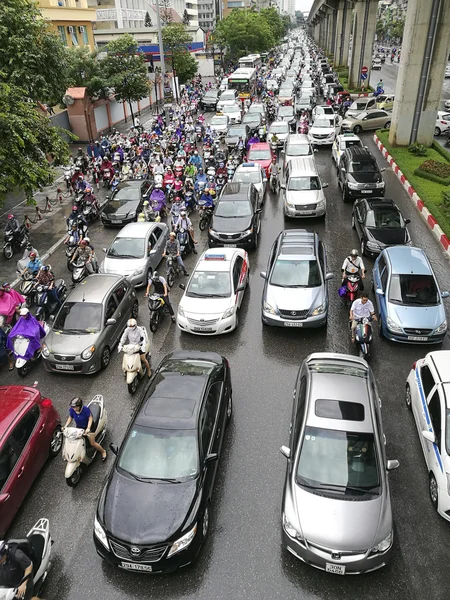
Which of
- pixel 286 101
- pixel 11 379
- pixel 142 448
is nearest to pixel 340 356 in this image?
pixel 142 448

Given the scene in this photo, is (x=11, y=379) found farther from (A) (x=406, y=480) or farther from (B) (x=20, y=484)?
(A) (x=406, y=480)

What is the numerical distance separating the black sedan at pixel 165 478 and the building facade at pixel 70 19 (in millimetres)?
41964

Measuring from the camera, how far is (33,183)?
1598cm

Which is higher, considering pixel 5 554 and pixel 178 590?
pixel 5 554

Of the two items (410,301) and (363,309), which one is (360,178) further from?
(363,309)

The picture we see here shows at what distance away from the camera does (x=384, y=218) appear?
14805 millimetres

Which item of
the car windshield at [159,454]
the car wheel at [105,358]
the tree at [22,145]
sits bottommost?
the car wheel at [105,358]

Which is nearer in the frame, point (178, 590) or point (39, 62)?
point (178, 590)

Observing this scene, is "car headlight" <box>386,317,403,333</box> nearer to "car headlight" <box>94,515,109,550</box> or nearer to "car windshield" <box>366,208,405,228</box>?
"car windshield" <box>366,208,405,228</box>

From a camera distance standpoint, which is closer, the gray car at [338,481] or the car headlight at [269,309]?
the gray car at [338,481]

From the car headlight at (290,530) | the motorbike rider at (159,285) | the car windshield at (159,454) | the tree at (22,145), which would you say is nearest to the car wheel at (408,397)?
the car headlight at (290,530)

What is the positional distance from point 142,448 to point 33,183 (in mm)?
12255

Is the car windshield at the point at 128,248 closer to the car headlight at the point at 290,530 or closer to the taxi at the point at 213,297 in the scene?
the taxi at the point at 213,297

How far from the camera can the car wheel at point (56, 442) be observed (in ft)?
26.9
